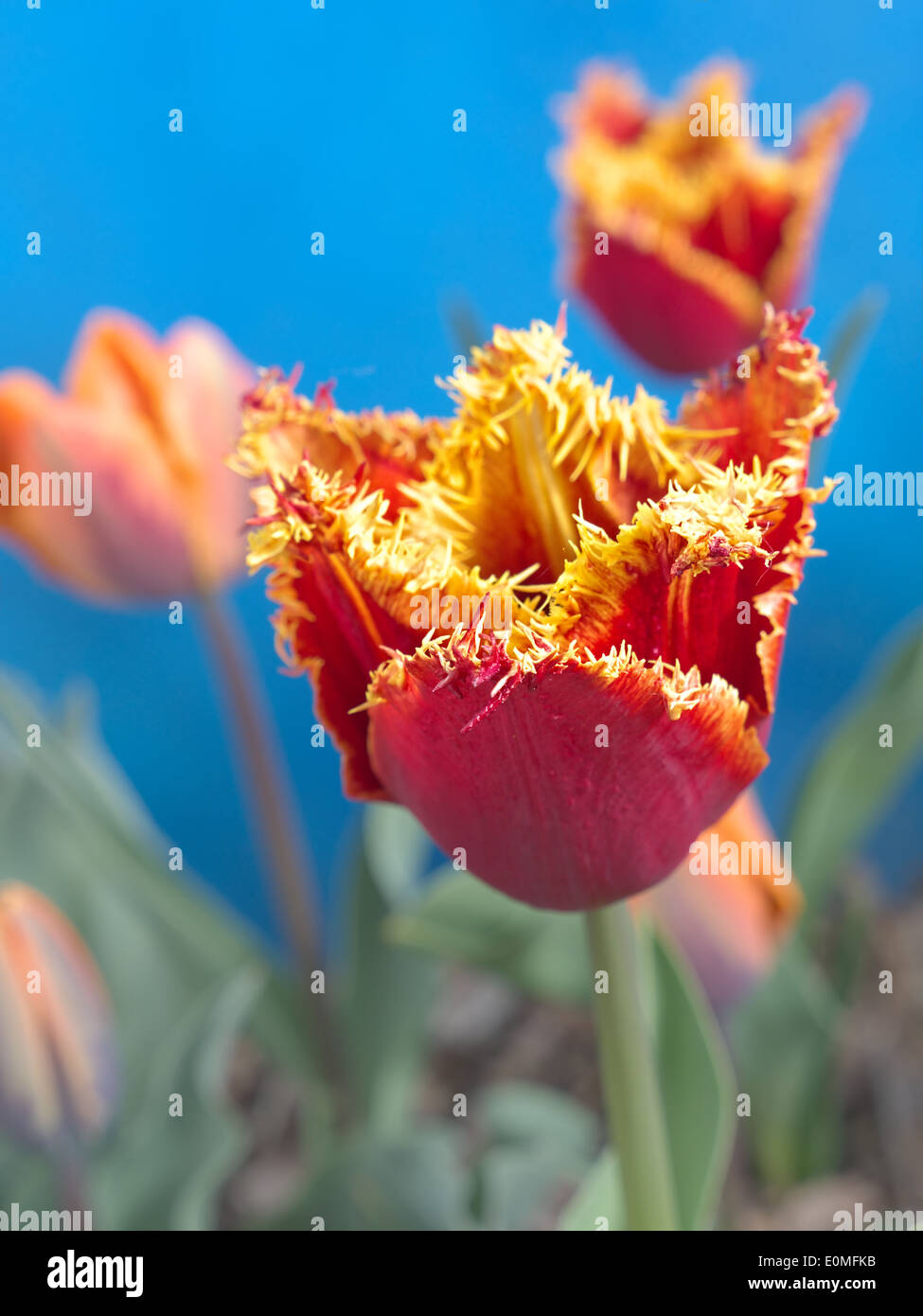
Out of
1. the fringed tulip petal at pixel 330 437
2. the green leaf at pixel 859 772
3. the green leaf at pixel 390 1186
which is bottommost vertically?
the green leaf at pixel 390 1186

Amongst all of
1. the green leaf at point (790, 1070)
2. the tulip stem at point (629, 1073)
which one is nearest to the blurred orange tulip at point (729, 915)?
the green leaf at point (790, 1070)

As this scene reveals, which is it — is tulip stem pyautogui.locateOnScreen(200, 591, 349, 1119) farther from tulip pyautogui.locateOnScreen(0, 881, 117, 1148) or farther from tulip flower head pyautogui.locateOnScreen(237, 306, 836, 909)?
tulip flower head pyautogui.locateOnScreen(237, 306, 836, 909)

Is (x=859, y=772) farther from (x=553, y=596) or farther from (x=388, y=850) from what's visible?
(x=553, y=596)

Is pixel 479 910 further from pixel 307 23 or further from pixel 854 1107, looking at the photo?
pixel 307 23

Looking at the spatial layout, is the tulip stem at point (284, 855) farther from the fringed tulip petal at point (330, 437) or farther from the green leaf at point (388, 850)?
the fringed tulip petal at point (330, 437)

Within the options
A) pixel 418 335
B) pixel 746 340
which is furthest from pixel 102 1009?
pixel 418 335

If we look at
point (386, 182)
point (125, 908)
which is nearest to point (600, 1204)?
point (125, 908)
